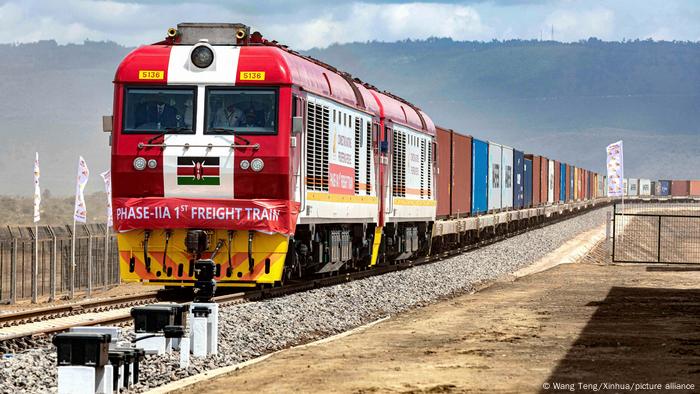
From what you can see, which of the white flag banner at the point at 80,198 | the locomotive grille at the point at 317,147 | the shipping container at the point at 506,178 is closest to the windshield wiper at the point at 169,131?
the locomotive grille at the point at 317,147

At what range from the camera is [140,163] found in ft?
59.8

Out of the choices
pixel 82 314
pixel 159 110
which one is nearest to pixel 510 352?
pixel 82 314

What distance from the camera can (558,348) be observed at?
13453 mm

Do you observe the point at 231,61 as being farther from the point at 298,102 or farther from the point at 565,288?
the point at 565,288

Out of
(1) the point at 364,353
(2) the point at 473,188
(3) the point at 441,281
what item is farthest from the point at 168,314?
(2) the point at 473,188

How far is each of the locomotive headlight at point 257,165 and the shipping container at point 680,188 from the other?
176 metres

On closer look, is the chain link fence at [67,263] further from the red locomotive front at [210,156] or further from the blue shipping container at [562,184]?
the blue shipping container at [562,184]

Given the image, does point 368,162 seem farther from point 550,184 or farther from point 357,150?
point 550,184

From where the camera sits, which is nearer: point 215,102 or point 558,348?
point 558,348

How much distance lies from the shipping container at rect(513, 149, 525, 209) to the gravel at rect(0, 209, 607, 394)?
20.5 metres

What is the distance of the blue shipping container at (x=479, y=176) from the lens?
43875 millimetres

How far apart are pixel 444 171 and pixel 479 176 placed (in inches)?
302

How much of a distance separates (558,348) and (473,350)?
0.97m

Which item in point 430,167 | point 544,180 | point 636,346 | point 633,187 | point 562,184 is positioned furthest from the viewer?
point 633,187
